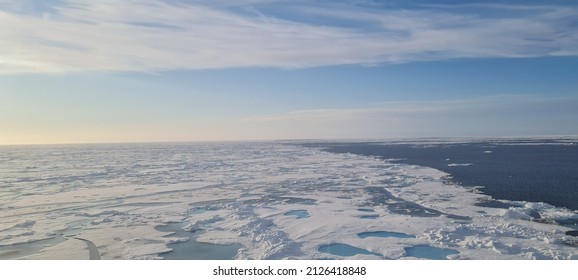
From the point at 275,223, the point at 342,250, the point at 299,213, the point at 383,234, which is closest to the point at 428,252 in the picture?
the point at 383,234

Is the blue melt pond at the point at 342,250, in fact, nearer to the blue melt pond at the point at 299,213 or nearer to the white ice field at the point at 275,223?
the white ice field at the point at 275,223

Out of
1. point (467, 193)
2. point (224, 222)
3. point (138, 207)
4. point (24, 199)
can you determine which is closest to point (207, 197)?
point (138, 207)

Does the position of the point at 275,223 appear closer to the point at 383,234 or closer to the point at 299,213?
the point at 299,213

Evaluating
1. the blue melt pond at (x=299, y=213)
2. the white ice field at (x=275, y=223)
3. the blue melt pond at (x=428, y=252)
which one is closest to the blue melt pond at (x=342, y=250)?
the white ice field at (x=275, y=223)
